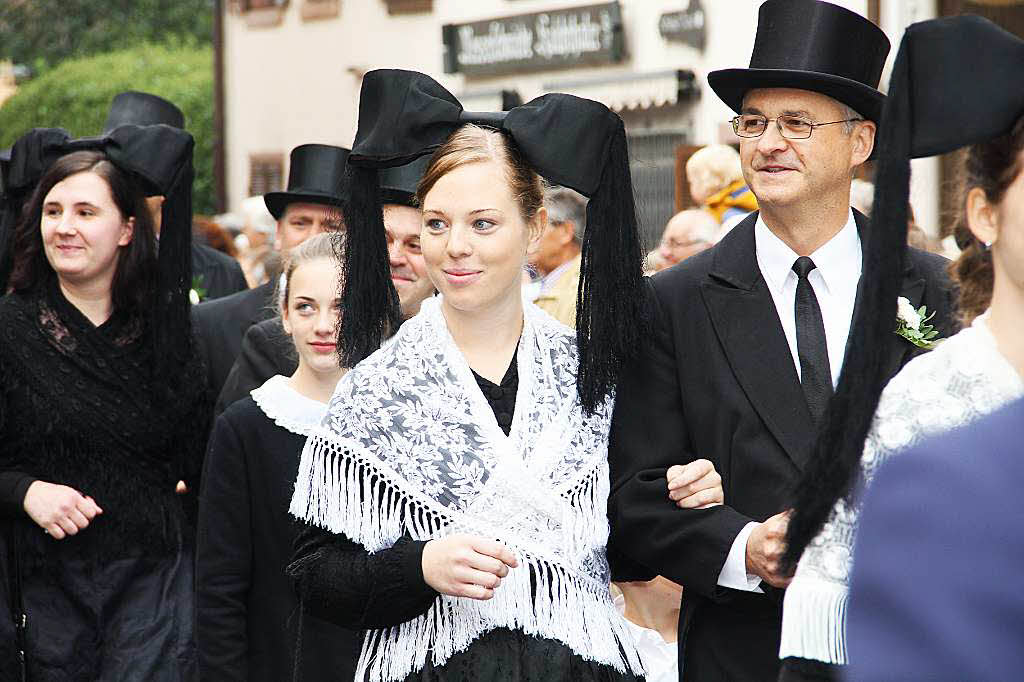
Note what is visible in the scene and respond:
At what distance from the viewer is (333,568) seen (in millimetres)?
3363

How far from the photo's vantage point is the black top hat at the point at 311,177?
21.5ft

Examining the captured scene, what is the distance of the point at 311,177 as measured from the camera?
21.7 feet

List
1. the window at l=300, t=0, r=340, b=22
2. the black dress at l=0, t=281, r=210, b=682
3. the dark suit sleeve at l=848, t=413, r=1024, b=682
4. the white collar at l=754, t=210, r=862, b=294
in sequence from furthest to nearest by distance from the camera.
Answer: the window at l=300, t=0, r=340, b=22, the black dress at l=0, t=281, r=210, b=682, the white collar at l=754, t=210, r=862, b=294, the dark suit sleeve at l=848, t=413, r=1024, b=682

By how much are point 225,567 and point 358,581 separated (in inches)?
50.5

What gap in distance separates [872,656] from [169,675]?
3947 millimetres

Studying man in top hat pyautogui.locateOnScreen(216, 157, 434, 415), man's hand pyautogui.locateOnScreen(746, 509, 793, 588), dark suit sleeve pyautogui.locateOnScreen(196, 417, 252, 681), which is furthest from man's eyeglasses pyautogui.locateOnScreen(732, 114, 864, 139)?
dark suit sleeve pyautogui.locateOnScreen(196, 417, 252, 681)

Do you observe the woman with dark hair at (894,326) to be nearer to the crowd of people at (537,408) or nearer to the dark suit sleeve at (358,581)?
the crowd of people at (537,408)

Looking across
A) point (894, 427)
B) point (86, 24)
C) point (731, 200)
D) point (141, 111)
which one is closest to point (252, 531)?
point (894, 427)

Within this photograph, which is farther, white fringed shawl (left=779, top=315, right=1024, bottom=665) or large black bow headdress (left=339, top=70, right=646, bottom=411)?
large black bow headdress (left=339, top=70, right=646, bottom=411)

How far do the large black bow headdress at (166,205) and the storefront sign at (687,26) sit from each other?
10.4 metres

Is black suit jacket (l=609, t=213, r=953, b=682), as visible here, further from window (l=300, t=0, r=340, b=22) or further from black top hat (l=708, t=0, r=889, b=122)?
window (l=300, t=0, r=340, b=22)

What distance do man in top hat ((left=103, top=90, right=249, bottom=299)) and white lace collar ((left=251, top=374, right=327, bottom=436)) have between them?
2.16 meters

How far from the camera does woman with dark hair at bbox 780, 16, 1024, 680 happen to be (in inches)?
85.9

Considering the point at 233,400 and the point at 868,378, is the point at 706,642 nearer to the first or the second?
the point at 868,378
